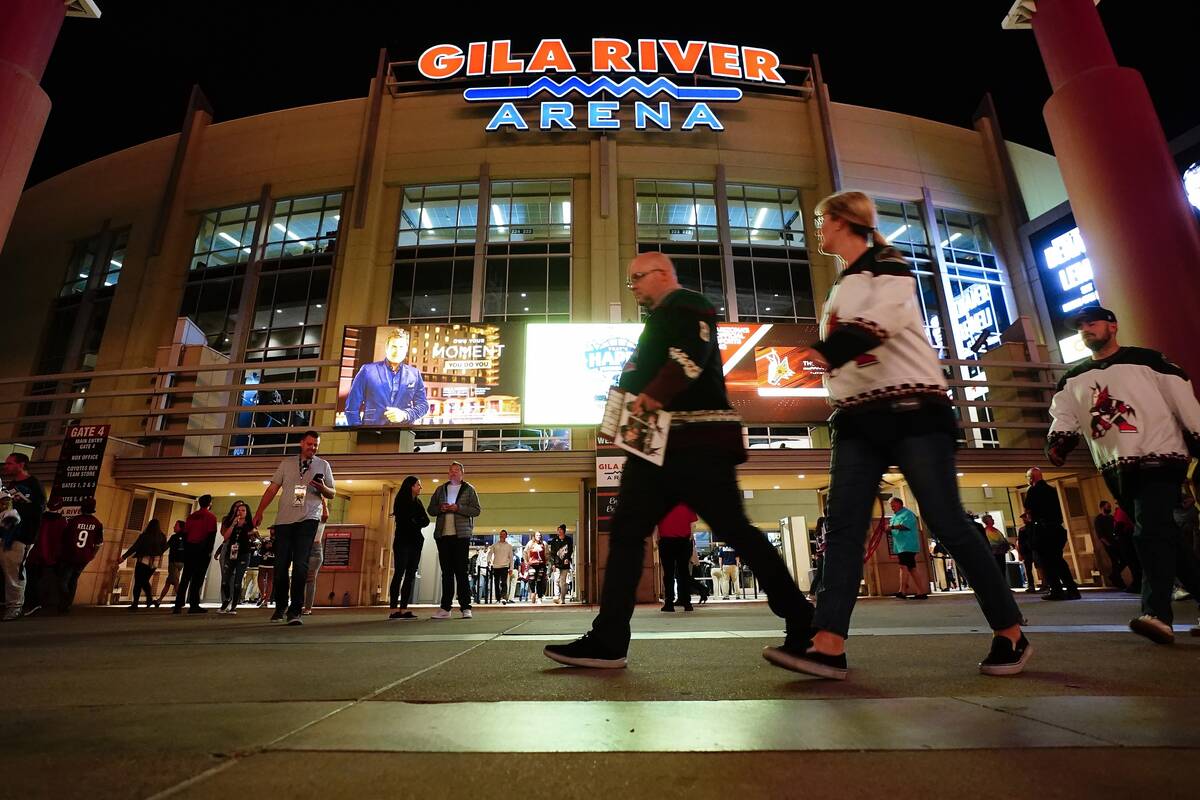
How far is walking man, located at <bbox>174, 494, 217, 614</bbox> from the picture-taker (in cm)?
924

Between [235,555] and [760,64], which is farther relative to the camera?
[760,64]

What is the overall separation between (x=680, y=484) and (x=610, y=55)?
834 inches

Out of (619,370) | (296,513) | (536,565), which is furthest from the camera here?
(536,565)

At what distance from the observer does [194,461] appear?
514 inches

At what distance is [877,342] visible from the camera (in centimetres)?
228

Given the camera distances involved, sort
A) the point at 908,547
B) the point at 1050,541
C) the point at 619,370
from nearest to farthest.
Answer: the point at 1050,541 < the point at 908,547 < the point at 619,370

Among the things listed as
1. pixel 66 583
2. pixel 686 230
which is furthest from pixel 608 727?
pixel 686 230

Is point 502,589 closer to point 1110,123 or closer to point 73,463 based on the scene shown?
point 73,463

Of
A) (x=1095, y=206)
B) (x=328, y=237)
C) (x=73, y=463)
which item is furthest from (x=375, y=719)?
(x=328, y=237)

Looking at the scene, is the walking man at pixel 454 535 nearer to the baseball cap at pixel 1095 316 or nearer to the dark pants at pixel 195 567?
the dark pants at pixel 195 567

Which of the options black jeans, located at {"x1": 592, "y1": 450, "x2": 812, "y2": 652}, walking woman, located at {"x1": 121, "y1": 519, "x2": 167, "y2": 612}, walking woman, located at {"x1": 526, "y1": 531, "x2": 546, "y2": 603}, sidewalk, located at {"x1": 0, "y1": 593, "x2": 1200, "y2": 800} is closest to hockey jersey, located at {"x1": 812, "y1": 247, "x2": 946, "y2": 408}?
black jeans, located at {"x1": 592, "y1": 450, "x2": 812, "y2": 652}

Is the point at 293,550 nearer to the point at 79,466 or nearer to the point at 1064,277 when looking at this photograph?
the point at 79,466

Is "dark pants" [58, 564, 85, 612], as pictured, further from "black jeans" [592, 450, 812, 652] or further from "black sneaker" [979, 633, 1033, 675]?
"black sneaker" [979, 633, 1033, 675]

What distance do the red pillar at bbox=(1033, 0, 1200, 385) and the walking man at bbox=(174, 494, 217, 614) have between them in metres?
11.5
